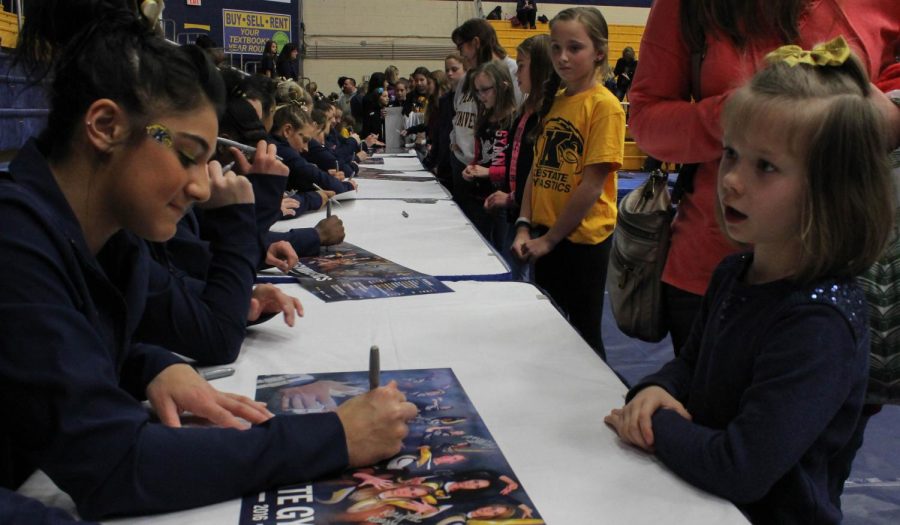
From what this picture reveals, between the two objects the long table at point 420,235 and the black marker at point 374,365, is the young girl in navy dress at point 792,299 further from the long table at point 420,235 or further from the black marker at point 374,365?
the long table at point 420,235

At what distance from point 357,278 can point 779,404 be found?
3.88ft

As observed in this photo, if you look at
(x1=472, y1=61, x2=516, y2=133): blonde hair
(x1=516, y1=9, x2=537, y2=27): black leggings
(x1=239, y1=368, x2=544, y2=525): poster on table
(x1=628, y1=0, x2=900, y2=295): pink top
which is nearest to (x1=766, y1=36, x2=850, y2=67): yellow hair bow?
(x1=628, y1=0, x2=900, y2=295): pink top

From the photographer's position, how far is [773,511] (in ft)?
2.84

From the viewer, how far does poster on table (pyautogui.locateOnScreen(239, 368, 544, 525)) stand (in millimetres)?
773

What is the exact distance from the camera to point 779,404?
80cm

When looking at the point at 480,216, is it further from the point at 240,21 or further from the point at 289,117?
the point at 240,21

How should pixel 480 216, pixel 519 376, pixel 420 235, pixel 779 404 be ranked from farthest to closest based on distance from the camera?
pixel 480 216
pixel 420 235
pixel 519 376
pixel 779 404

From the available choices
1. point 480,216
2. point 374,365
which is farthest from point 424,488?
point 480,216

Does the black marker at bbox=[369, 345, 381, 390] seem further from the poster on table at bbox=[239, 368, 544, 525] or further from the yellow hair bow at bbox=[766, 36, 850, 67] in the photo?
the yellow hair bow at bbox=[766, 36, 850, 67]

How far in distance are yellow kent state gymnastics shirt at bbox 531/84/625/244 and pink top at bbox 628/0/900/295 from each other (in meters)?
0.79

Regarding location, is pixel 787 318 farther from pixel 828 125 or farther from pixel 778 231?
pixel 828 125

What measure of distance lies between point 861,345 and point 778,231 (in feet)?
0.49

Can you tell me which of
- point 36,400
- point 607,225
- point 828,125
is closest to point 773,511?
point 828,125

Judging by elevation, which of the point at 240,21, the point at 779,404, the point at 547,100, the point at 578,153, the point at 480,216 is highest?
the point at 240,21
